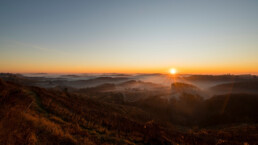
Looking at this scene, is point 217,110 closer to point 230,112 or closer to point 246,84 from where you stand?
point 230,112

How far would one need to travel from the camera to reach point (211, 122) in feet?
125

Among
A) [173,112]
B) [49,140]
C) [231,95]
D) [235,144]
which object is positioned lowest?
[173,112]

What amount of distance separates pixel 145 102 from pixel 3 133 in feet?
188

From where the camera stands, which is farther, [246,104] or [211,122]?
[246,104]

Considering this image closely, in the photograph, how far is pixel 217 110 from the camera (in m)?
45.9

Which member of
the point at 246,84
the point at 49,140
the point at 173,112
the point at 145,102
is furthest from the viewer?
the point at 246,84

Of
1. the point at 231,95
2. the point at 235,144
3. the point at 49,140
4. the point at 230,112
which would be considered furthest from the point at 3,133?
the point at 231,95

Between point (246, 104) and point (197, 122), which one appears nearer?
point (197, 122)

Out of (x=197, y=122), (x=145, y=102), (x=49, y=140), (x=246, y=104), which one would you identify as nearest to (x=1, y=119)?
(x=49, y=140)

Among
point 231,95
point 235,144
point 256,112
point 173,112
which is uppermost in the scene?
point 235,144

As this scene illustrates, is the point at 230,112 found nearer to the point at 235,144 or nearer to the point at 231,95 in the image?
the point at 231,95

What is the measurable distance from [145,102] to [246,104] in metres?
38.9

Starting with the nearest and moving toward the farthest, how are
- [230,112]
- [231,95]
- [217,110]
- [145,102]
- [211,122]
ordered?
[211,122]
[230,112]
[217,110]
[231,95]
[145,102]

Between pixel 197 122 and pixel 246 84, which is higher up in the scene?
pixel 246 84
